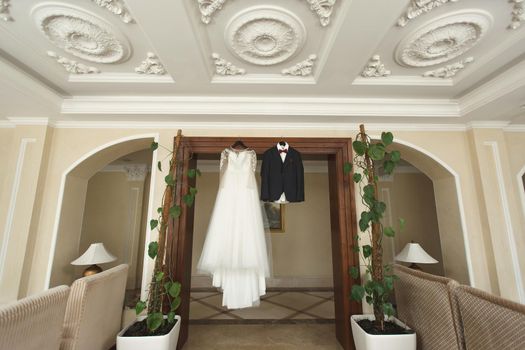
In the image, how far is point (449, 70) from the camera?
1980mm

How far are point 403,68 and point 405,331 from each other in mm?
2015

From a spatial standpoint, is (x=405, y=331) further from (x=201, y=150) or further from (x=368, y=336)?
(x=201, y=150)

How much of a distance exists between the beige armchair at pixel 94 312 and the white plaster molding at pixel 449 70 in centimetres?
295

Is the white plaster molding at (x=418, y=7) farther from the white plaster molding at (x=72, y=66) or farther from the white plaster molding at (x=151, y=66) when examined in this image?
the white plaster molding at (x=72, y=66)

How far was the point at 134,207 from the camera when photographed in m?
4.62

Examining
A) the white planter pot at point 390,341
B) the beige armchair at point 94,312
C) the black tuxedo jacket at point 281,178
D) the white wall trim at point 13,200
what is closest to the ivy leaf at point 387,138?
the black tuxedo jacket at point 281,178

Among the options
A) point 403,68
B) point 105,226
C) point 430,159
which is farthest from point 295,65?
point 105,226

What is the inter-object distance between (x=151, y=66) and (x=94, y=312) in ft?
5.90

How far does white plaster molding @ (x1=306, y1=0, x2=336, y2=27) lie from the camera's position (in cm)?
136

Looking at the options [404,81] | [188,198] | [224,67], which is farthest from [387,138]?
[188,198]

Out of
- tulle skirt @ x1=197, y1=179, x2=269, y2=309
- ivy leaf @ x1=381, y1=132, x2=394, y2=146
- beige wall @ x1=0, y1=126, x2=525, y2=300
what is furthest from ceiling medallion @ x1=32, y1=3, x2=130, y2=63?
ivy leaf @ x1=381, y1=132, x2=394, y2=146

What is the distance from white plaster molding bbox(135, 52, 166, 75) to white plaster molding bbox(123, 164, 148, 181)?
3.05 m

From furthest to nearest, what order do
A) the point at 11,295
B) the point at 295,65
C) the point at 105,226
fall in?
1. the point at 105,226
2. the point at 11,295
3. the point at 295,65

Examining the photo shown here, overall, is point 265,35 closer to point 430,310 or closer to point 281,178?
point 281,178
